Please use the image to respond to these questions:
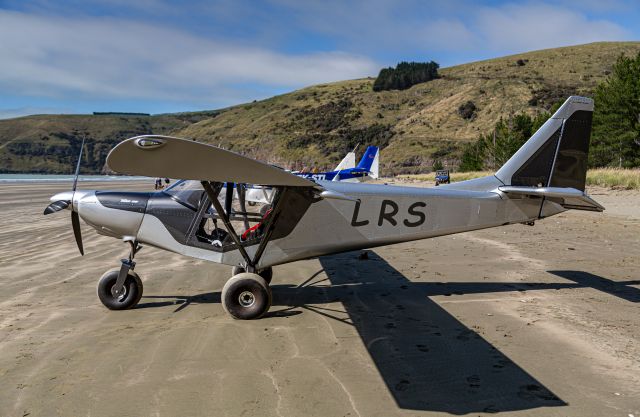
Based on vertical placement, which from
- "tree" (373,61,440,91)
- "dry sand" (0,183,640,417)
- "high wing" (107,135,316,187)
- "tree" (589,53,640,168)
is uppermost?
"tree" (373,61,440,91)

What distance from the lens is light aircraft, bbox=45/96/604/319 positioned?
655cm

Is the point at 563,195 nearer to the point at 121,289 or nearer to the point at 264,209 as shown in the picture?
the point at 264,209

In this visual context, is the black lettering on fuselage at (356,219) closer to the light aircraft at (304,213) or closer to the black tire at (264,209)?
the light aircraft at (304,213)

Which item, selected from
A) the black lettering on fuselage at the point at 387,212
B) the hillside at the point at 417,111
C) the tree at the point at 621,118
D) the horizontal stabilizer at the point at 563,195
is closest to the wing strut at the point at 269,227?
the black lettering on fuselage at the point at 387,212

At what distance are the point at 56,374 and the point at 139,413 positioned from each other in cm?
132

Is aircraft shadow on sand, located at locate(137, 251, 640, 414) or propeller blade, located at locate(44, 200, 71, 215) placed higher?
propeller blade, located at locate(44, 200, 71, 215)

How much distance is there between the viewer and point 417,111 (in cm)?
11981

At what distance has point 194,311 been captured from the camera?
6.47m

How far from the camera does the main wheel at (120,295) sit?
6.53 metres

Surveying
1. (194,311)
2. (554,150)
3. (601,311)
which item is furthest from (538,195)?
(194,311)

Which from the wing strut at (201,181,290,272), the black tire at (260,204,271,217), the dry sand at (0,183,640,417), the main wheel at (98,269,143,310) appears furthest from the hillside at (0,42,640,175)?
the main wheel at (98,269,143,310)

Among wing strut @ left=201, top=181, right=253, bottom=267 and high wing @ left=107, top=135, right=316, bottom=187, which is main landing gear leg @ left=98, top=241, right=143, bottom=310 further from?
high wing @ left=107, top=135, right=316, bottom=187

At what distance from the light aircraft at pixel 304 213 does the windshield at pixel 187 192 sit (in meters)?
0.02

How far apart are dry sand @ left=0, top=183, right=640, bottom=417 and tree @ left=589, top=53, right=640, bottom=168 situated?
3735cm
